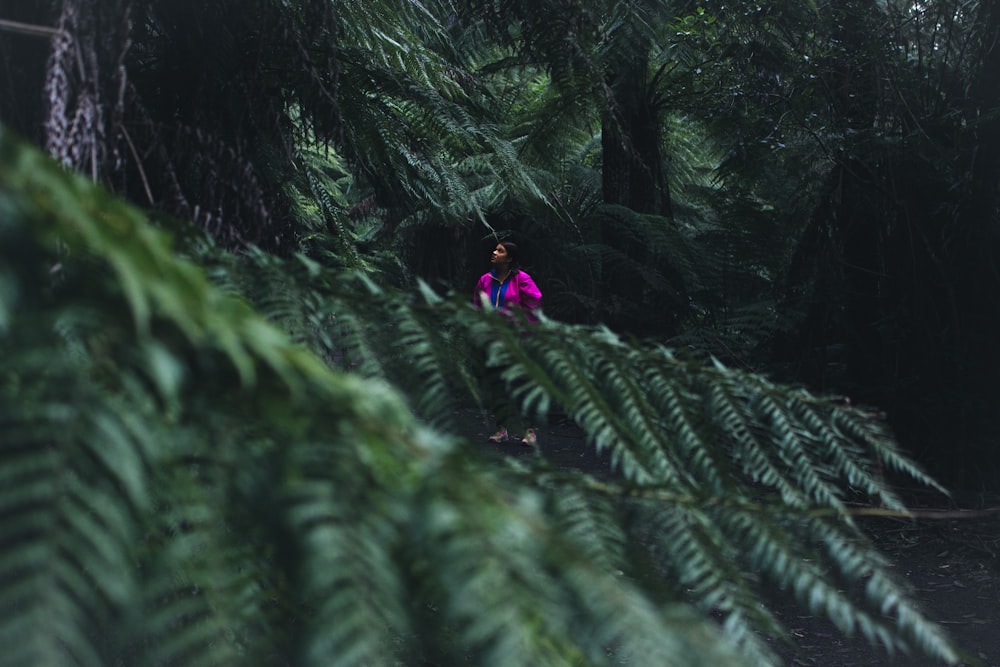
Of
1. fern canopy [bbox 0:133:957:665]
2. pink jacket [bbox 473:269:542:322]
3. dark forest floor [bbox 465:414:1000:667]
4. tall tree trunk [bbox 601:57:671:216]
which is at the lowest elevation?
dark forest floor [bbox 465:414:1000:667]

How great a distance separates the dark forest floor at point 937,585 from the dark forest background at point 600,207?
292 millimetres

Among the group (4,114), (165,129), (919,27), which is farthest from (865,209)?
(4,114)

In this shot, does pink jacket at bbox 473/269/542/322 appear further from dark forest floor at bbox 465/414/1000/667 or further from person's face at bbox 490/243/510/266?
dark forest floor at bbox 465/414/1000/667

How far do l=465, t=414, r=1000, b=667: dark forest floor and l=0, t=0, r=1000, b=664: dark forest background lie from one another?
0.96 feet

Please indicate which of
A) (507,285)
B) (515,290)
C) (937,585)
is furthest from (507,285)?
(937,585)

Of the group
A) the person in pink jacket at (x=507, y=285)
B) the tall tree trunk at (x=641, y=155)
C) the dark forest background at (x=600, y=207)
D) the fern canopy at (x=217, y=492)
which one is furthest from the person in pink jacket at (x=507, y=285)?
the fern canopy at (x=217, y=492)

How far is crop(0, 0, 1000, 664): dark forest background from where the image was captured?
90 centimetres

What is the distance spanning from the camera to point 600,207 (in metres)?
5.78

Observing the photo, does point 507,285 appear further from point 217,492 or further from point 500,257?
point 217,492

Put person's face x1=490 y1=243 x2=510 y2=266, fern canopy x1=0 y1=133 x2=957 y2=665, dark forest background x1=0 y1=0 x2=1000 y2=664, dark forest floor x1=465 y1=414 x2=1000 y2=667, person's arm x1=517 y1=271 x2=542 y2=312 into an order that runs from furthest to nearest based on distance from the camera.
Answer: person's face x1=490 y1=243 x2=510 y2=266, person's arm x1=517 y1=271 x2=542 y2=312, dark forest floor x1=465 y1=414 x2=1000 y2=667, dark forest background x1=0 y1=0 x2=1000 y2=664, fern canopy x1=0 y1=133 x2=957 y2=665

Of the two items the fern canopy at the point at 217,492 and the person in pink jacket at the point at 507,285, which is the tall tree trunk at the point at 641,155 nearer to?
the person in pink jacket at the point at 507,285

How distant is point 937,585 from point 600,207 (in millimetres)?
3351

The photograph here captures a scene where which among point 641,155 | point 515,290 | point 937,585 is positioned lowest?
point 937,585

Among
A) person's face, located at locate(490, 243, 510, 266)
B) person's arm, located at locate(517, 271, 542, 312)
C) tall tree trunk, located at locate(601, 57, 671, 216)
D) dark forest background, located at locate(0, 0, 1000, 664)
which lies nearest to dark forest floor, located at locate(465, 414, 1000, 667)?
dark forest background, located at locate(0, 0, 1000, 664)
